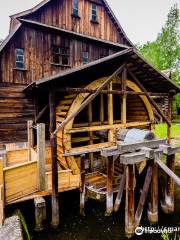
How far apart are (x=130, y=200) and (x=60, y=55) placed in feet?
27.3

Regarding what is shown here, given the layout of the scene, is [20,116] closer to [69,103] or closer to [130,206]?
[69,103]

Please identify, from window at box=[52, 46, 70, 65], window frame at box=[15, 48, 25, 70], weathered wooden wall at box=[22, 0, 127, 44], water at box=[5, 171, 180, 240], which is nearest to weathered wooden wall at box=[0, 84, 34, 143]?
window frame at box=[15, 48, 25, 70]

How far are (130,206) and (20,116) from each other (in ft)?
23.0

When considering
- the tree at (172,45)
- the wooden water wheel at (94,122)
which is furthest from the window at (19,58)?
the tree at (172,45)

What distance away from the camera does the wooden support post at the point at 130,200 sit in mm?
5270

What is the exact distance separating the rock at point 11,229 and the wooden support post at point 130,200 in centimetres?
274

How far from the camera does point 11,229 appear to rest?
4695mm

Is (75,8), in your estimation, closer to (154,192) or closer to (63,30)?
(63,30)

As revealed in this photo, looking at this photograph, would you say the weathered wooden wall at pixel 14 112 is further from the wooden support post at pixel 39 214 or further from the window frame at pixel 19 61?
the wooden support post at pixel 39 214

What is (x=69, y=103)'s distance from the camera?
7148mm

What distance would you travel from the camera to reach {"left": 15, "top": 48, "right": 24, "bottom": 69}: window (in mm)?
9633

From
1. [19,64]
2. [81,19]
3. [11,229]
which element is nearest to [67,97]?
[19,64]

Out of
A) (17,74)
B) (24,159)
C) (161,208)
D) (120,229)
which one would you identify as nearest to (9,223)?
(120,229)

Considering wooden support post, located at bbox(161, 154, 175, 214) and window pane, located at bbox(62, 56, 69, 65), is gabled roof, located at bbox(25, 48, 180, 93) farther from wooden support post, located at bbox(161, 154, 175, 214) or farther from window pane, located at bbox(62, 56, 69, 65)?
window pane, located at bbox(62, 56, 69, 65)
